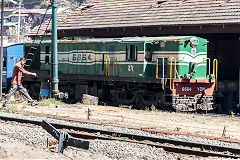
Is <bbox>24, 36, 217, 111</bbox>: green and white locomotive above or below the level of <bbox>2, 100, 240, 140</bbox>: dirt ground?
above

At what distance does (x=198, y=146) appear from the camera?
10766mm

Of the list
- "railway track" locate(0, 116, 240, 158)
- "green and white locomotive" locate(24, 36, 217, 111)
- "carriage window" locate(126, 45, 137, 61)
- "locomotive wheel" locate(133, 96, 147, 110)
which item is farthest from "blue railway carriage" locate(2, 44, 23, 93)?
"railway track" locate(0, 116, 240, 158)

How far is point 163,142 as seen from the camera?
11.4 m

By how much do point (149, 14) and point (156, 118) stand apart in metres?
9.40

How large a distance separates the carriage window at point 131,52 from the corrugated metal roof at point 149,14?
284 centimetres

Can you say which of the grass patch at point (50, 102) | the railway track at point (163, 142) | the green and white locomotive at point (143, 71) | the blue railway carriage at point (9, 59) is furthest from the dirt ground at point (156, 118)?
the blue railway carriage at point (9, 59)

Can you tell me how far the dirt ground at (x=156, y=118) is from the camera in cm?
1458

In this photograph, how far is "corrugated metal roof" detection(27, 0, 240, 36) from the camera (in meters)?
21.9

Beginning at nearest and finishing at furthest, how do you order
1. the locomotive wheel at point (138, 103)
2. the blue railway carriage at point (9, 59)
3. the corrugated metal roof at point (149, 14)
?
the locomotive wheel at point (138, 103) < the corrugated metal roof at point (149, 14) < the blue railway carriage at point (9, 59)

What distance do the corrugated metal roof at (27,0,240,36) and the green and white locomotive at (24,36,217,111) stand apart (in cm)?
185

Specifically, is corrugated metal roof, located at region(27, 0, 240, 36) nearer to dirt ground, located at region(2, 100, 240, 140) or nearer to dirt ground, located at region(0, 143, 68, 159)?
dirt ground, located at region(2, 100, 240, 140)

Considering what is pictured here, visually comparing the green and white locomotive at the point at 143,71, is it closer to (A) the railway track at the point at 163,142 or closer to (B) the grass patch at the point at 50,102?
(B) the grass patch at the point at 50,102

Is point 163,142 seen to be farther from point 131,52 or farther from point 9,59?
point 9,59

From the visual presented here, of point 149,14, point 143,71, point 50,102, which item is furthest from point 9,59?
point 143,71
